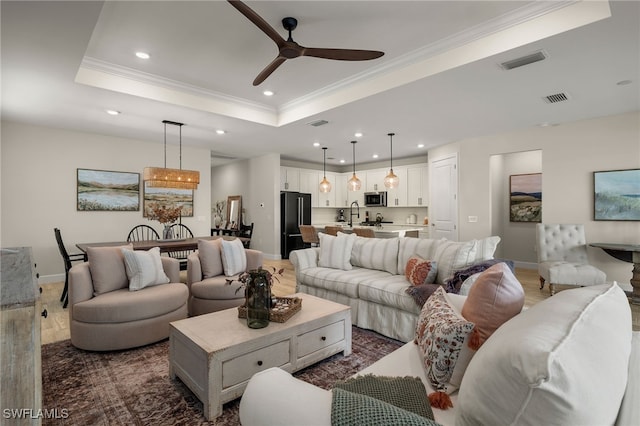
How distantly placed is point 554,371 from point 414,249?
9.52ft

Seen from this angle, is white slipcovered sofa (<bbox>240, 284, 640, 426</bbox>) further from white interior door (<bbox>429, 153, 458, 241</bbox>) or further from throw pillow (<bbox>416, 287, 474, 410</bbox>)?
white interior door (<bbox>429, 153, 458, 241</bbox>)

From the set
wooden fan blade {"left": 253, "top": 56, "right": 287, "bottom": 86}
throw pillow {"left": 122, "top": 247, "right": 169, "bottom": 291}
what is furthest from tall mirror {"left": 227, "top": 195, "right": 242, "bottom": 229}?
wooden fan blade {"left": 253, "top": 56, "right": 287, "bottom": 86}

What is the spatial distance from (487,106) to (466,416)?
445cm

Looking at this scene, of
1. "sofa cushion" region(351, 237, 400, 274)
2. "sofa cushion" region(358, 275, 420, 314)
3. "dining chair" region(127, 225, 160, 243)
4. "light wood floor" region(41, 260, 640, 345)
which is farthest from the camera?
"dining chair" region(127, 225, 160, 243)

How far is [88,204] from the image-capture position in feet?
18.5

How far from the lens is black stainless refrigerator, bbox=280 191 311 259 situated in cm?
768

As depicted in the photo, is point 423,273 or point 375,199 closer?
point 423,273

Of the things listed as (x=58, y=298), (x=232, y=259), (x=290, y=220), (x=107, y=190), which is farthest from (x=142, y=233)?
(x=232, y=259)

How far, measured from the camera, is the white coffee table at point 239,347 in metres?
1.87

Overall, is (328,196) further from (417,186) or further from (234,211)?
(234,211)

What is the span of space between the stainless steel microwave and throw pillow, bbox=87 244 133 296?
665cm

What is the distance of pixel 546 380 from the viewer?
62 centimetres

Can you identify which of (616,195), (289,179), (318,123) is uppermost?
(318,123)

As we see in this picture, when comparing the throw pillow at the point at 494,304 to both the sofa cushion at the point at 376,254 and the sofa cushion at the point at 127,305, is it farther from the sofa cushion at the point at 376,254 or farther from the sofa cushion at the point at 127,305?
the sofa cushion at the point at 127,305
